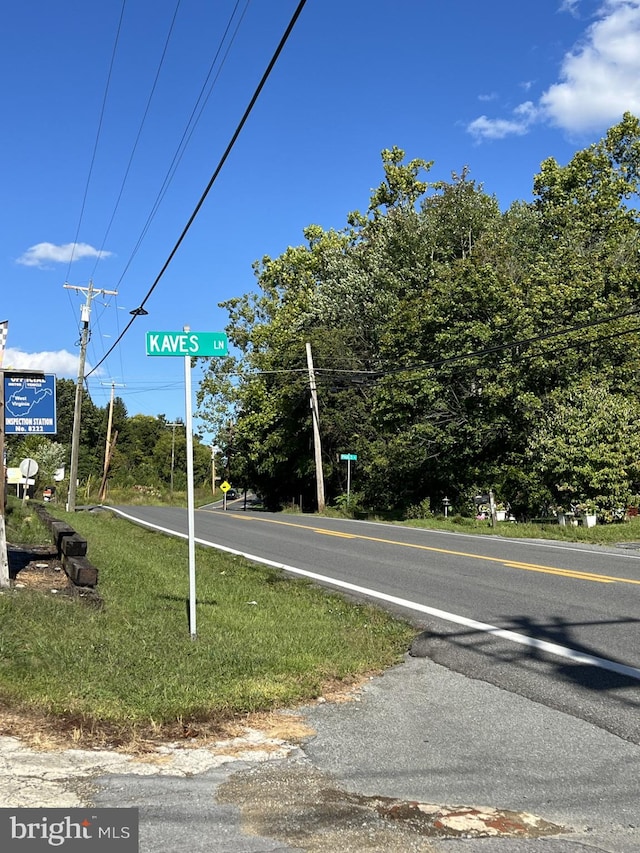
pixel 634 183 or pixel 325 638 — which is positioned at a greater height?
pixel 634 183

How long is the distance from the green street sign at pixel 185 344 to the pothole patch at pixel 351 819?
433 centimetres

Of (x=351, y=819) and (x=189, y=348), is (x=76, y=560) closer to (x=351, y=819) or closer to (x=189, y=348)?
(x=189, y=348)

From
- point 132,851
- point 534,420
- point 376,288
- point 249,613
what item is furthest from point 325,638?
point 376,288

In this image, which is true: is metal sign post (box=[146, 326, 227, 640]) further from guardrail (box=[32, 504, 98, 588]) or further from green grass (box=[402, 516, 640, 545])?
green grass (box=[402, 516, 640, 545])

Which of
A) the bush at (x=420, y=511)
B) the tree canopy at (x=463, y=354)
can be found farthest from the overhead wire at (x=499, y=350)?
the bush at (x=420, y=511)

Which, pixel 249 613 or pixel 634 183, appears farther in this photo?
pixel 634 183

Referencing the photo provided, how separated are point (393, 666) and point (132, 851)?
393 centimetres

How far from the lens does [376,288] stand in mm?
43562

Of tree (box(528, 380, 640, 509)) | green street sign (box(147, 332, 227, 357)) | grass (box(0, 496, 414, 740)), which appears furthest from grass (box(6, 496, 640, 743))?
tree (box(528, 380, 640, 509))

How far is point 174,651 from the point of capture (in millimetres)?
6730

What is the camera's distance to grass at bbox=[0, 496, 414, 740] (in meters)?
5.38

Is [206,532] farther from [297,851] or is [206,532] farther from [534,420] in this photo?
[297,851]

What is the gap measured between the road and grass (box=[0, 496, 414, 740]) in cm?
75

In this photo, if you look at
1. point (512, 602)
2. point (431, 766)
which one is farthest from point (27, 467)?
point (431, 766)
